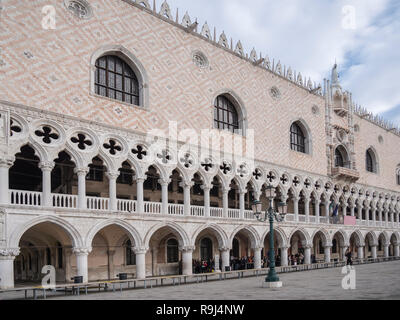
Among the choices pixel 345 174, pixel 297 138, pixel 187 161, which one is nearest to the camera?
pixel 187 161

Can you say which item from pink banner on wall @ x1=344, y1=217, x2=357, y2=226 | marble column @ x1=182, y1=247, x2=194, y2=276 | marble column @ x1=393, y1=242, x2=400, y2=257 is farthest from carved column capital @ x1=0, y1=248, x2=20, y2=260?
marble column @ x1=393, y1=242, x2=400, y2=257

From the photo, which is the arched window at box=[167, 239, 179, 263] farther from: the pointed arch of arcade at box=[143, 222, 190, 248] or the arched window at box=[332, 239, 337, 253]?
the arched window at box=[332, 239, 337, 253]

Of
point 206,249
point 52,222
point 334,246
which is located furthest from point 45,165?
point 334,246

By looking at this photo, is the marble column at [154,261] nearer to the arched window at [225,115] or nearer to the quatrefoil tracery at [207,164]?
the quatrefoil tracery at [207,164]

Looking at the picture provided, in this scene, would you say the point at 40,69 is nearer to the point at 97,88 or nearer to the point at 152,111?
the point at 97,88

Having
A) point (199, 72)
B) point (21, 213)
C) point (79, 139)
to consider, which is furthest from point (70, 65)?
point (199, 72)

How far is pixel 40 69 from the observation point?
14.4m

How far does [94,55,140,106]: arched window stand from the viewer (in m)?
16.7

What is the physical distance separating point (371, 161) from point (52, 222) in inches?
981

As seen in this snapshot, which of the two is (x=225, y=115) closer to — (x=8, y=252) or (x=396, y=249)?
(x=8, y=252)

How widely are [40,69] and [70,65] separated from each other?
44.1 inches

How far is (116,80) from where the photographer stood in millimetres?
17203

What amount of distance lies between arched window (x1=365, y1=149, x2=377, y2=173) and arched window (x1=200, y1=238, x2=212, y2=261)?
15.0 meters

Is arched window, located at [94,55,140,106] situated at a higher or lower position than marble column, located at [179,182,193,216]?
higher
